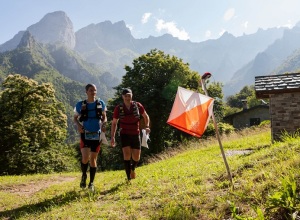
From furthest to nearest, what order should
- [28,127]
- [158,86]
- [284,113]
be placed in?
[158,86], [28,127], [284,113]

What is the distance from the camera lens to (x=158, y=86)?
3569 cm

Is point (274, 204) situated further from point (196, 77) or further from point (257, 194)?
point (196, 77)

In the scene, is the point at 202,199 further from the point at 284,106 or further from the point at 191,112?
the point at 284,106

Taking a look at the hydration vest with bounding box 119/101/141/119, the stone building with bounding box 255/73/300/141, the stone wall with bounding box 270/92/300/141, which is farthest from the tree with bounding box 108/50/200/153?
the hydration vest with bounding box 119/101/141/119

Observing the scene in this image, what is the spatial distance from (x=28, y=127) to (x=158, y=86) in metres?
15.2

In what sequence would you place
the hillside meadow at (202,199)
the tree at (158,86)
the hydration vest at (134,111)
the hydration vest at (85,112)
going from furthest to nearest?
the tree at (158,86) < the hydration vest at (134,111) < the hydration vest at (85,112) < the hillside meadow at (202,199)

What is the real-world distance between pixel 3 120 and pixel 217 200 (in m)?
29.3

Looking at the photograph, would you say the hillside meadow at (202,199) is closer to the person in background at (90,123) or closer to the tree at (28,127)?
the person in background at (90,123)

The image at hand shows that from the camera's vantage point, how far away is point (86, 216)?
458 centimetres

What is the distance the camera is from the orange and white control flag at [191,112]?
445 centimetres

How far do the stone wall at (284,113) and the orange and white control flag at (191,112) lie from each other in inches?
352

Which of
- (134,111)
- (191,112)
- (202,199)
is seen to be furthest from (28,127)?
(202,199)

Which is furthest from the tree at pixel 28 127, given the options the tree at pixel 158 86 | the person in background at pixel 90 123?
the person in background at pixel 90 123

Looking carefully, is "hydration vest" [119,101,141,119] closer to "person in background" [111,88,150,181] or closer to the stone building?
"person in background" [111,88,150,181]
